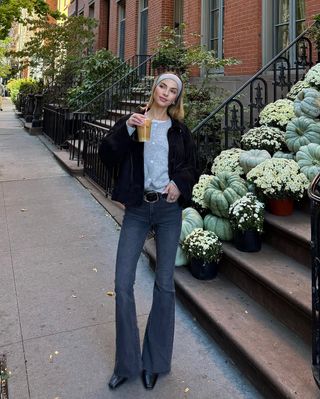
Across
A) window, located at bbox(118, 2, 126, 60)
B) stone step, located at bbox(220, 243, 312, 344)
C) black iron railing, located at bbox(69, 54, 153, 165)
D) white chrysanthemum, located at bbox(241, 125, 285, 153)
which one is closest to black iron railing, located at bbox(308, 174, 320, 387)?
stone step, located at bbox(220, 243, 312, 344)

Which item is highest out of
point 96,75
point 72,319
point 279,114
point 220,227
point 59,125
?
point 96,75

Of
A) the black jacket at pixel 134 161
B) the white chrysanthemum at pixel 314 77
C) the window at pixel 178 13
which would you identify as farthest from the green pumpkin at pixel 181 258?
the window at pixel 178 13

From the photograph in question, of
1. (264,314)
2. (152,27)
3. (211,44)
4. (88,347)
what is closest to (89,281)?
(88,347)

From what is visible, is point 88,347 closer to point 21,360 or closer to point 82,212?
point 21,360

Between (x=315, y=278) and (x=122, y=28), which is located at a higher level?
(x=122, y=28)

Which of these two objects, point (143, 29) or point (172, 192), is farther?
point (143, 29)

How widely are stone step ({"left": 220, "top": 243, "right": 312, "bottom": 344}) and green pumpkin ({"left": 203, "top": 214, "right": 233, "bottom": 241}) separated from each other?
3.6 inches

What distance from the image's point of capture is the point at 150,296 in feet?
12.1

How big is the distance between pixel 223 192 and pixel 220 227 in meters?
0.35

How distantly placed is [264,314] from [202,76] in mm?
6230

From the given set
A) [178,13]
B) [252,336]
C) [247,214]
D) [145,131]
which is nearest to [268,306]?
[252,336]

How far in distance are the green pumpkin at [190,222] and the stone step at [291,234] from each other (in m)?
0.64

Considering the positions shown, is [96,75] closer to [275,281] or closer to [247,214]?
[247,214]

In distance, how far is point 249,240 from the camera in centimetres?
357
